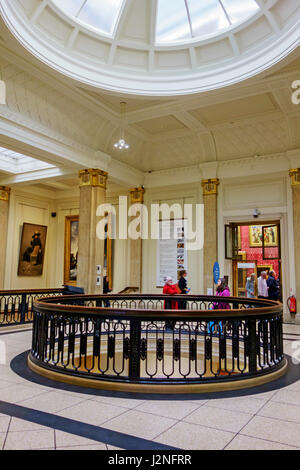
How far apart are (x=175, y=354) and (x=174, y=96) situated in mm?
6395

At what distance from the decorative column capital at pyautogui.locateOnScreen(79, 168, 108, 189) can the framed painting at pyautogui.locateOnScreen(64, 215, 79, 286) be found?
13.5 feet

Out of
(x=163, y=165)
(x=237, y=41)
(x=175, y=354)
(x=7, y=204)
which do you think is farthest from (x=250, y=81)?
(x=7, y=204)

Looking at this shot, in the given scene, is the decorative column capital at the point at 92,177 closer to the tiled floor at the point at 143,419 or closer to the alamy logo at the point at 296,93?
the alamy logo at the point at 296,93

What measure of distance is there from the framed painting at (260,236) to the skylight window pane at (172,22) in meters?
8.99

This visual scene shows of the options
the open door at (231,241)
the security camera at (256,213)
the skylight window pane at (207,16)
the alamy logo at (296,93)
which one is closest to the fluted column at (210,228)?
the open door at (231,241)

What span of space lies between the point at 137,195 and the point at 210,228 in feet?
10.1

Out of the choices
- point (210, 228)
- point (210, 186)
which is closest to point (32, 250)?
point (210, 228)

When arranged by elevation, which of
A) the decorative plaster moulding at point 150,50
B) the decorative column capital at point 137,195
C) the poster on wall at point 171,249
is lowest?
the poster on wall at point 171,249

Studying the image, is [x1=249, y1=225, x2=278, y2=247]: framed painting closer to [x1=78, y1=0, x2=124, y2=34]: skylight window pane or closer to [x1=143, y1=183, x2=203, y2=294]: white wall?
[x1=143, y1=183, x2=203, y2=294]: white wall

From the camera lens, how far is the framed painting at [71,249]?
48.0ft

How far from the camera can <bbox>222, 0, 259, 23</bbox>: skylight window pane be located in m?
7.49

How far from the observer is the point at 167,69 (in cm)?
866

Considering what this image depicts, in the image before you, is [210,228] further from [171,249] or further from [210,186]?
[171,249]
